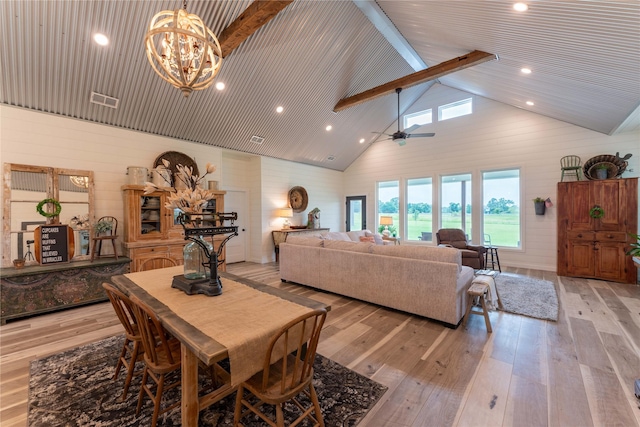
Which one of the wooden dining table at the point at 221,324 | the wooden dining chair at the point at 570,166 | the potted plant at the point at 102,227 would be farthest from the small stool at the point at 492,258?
the potted plant at the point at 102,227

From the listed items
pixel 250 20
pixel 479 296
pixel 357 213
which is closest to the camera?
pixel 479 296

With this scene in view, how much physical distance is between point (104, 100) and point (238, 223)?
12.6 feet

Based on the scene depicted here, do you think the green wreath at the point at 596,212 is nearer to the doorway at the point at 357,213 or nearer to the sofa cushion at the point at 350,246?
the sofa cushion at the point at 350,246

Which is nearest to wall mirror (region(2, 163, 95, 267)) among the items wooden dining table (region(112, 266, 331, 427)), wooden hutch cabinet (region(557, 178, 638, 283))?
wooden dining table (region(112, 266, 331, 427))

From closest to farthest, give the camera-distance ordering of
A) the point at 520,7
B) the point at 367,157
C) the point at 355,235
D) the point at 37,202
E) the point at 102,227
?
1. the point at 520,7
2. the point at 37,202
3. the point at 102,227
4. the point at 355,235
5. the point at 367,157

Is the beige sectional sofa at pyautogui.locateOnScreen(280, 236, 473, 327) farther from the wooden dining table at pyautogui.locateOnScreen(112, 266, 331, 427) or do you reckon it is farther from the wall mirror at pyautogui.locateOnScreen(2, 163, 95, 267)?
the wall mirror at pyautogui.locateOnScreen(2, 163, 95, 267)

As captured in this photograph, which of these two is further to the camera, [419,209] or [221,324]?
[419,209]

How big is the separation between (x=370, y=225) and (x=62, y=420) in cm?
808

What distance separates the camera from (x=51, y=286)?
3.54m

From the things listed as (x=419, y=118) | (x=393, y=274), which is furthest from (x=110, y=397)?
(x=419, y=118)

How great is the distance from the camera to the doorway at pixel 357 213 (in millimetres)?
9184

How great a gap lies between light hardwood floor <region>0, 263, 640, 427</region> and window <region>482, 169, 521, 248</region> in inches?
106

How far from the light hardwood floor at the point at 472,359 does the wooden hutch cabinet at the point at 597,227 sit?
116 cm

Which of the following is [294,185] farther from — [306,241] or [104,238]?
[104,238]
